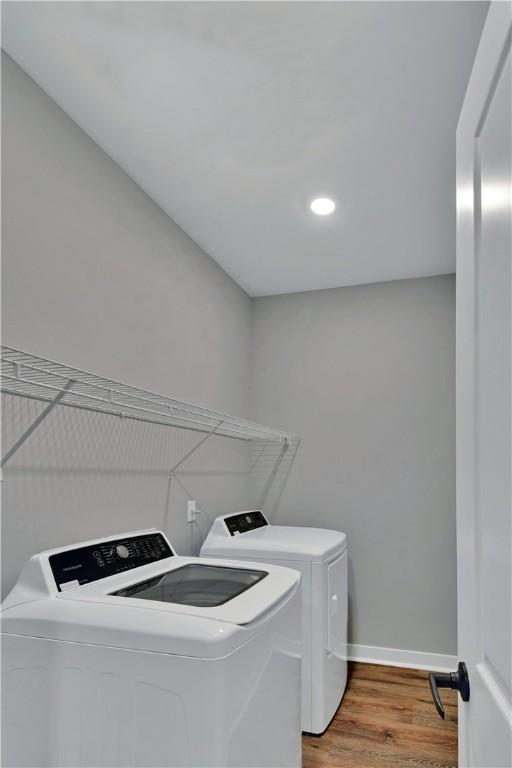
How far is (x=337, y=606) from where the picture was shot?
Answer: 2.56 meters

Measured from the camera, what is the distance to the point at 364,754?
215cm

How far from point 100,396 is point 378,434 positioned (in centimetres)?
195

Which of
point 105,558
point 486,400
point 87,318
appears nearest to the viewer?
point 486,400

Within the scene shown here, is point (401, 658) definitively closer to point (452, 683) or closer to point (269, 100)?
point (452, 683)

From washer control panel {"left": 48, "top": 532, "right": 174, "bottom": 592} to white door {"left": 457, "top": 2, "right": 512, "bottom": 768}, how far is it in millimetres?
1064

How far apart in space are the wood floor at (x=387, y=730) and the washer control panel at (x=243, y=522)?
3.09 feet

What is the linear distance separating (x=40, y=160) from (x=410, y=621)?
2.96m

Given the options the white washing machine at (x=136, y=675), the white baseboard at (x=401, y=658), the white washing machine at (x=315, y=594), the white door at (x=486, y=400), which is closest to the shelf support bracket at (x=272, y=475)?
the white washing machine at (x=315, y=594)

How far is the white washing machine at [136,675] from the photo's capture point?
1.14 m

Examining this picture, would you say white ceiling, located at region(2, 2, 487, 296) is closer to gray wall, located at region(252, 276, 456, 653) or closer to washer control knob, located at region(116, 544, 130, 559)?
gray wall, located at region(252, 276, 456, 653)

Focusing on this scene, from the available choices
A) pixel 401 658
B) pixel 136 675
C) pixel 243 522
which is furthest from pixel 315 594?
pixel 136 675

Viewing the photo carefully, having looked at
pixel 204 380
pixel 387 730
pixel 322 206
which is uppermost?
pixel 322 206

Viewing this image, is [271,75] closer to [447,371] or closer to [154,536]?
[154,536]

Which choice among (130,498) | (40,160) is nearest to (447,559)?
(130,498)
